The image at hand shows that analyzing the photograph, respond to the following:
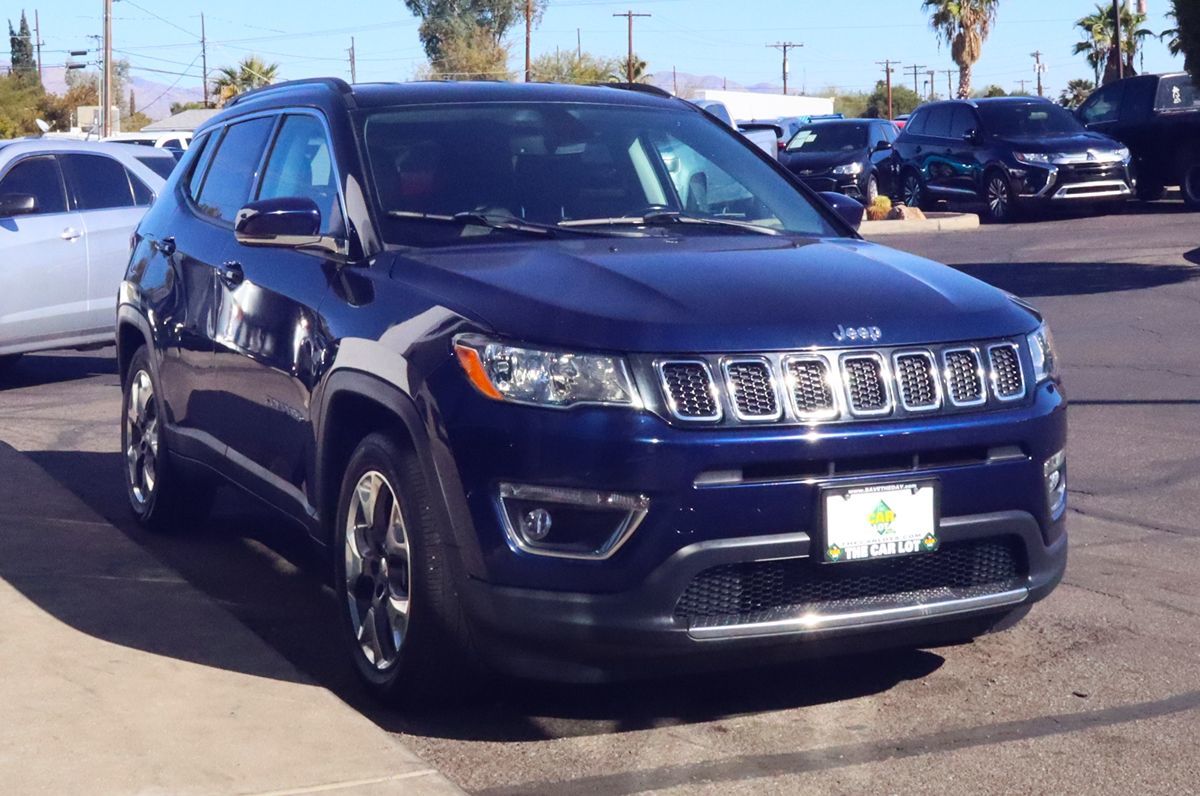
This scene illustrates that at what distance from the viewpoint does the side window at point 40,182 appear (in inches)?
455

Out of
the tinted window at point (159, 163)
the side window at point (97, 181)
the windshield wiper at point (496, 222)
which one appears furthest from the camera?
the tinted window at point (159, 163)

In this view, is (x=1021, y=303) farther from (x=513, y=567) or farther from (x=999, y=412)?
(x=513, y=567)

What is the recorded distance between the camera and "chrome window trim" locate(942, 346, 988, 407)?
4.24 meters

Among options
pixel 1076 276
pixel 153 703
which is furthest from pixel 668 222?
pixel 1076 276

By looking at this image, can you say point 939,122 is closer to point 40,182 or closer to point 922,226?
point 922,226

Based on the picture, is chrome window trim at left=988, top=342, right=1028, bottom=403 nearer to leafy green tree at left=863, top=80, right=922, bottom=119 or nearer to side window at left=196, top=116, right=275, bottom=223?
side window at left=196, top=116, right=275, bottom=223

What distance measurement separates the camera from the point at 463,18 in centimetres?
8806

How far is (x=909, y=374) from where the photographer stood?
4203 mm

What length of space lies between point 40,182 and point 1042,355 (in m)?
8.88

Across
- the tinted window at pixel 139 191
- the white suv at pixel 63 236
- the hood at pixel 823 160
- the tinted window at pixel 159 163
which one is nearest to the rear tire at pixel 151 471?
the white suv at pixel 63 236

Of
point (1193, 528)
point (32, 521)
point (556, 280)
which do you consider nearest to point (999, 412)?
point (556, 280)

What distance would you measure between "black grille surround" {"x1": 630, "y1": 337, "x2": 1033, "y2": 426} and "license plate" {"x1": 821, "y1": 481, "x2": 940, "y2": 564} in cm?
18

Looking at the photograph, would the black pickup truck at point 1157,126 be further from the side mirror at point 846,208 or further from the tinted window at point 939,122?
the side mirror at point 846,208

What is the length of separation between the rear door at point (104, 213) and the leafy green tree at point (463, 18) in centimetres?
7662
